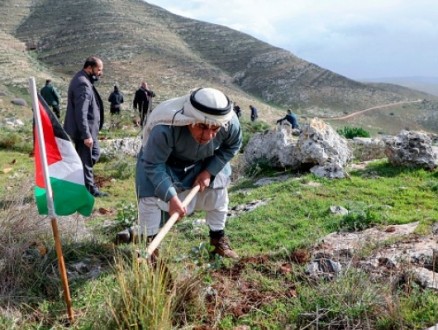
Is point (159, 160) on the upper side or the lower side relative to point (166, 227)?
upper

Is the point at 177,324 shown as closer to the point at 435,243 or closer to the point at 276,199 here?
the point at 435,243

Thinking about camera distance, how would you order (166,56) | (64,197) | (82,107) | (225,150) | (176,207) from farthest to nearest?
(166,56)
(82,107)
(225,150)
(176,207)
(64,197)

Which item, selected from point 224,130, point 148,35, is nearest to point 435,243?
point 224,130

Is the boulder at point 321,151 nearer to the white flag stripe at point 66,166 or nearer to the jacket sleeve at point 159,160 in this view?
the jacket sleeve at point 159,160

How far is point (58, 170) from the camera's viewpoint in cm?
336

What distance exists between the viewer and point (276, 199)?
6145 millimetres

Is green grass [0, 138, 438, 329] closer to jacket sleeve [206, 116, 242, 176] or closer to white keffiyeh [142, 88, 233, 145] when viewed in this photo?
jacket sleeve [206, 116, 242, 176]

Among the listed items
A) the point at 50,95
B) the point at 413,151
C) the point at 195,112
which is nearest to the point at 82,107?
the point at 195,112

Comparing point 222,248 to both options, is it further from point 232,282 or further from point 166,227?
point 166,227

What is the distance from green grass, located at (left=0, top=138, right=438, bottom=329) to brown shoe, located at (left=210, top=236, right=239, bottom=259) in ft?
0.26

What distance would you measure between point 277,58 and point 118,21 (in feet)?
62.1

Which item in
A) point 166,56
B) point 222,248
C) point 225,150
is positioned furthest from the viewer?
point 166,56

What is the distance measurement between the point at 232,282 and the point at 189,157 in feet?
3.40

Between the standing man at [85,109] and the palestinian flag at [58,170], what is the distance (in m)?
2.87
